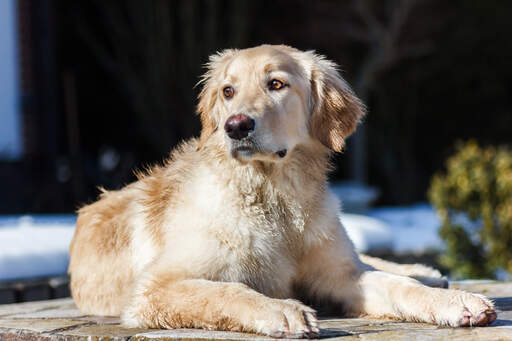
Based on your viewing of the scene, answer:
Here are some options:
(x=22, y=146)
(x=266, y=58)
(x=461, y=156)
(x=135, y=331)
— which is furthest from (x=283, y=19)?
(x=135, y=331)

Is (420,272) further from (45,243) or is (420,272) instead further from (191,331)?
(45,243)

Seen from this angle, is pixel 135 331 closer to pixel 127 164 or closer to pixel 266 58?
pixel 266 58

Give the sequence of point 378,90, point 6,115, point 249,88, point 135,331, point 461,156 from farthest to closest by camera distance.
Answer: point 378,90 < point 6,115 < point 461,156 < point 249,88 < point 135,331

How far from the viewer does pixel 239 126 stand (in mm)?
2949

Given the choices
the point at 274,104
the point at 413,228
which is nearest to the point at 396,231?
the point at 413,228

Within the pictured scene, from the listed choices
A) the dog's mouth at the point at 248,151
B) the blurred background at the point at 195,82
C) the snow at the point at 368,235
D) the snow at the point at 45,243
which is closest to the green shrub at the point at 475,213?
the blurred background at the point at 195,82

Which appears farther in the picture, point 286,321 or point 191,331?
point 191,331

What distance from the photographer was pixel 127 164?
1134cm

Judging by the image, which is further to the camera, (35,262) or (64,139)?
(64,139)

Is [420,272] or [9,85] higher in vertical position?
[9,85]

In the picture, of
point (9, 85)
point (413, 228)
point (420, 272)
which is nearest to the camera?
point (420, 272)

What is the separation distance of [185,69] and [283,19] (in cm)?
211

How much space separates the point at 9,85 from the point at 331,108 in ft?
24.2

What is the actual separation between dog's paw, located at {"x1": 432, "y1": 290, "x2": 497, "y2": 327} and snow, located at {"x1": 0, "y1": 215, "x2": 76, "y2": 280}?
10.0ft
